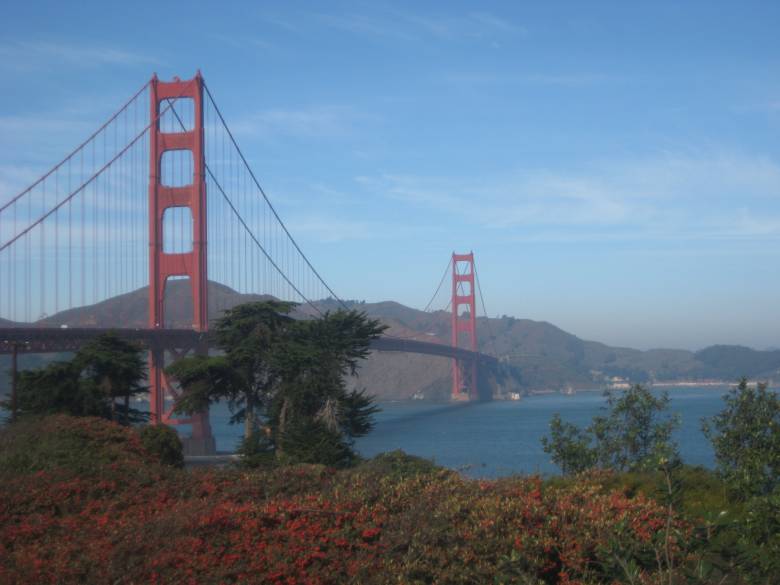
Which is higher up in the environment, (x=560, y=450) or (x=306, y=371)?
(x=306, y=371)

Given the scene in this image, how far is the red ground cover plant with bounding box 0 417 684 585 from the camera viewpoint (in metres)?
4.02

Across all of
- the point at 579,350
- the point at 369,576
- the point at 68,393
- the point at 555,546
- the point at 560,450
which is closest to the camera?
the point at 369,576

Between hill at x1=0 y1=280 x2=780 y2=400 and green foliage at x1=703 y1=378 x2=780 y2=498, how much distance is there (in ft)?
71.1

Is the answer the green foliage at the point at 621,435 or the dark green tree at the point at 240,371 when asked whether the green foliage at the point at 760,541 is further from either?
the dark green tree at the point at 240,371

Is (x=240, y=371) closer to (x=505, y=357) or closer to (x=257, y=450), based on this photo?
(x=257, y=450)

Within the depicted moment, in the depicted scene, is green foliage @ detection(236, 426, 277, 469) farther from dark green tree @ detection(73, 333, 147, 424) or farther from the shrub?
dark green tree @ detection(73, 333, 147, 424)

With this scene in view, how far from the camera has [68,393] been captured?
→ 1603 centimetres

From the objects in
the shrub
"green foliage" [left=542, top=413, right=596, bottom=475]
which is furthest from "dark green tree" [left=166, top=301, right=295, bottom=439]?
"green foliage" [left=542, top=413, right=596, bottom=475]

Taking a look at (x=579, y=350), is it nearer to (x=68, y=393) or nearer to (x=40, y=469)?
(x=68, y=393)

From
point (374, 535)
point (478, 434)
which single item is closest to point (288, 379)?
point (374, 535)

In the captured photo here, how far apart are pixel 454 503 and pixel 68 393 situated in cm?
1304

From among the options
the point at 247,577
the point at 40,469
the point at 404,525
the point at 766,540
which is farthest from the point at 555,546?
the point at 40,469

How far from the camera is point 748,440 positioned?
26.8 feet

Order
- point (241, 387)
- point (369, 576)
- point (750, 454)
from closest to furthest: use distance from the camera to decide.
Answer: point (369, 576) < point (750, 454) < point (241, 387)
